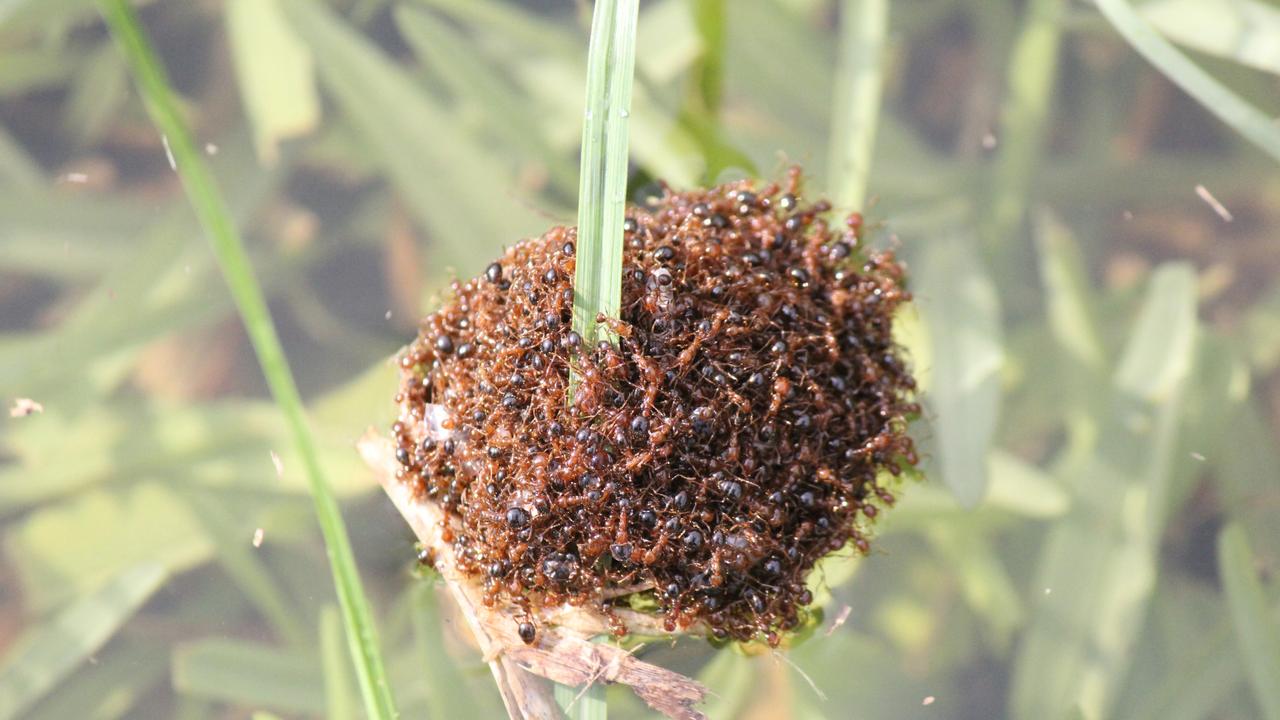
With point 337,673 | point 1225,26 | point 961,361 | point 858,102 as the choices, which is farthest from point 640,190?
point 1225,26

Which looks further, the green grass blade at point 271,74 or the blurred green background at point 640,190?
the green grass blade at point 271,74

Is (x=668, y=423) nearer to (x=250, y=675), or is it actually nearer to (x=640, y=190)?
(x=640, y=190)

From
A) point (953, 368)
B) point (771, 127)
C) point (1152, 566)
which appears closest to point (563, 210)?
point (771, 127)

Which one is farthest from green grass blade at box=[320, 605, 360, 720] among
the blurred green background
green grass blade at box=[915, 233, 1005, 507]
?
green grass blade at box=[915, 233, 1005, 507]

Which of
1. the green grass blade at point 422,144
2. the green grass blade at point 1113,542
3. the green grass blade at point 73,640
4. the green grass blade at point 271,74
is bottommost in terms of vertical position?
the green grass blade at point 1113,542

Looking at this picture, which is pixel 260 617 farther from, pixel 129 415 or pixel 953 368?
pixel 953 368

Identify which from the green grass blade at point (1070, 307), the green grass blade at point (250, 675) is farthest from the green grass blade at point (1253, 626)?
the green grass blade at point (250, 675)

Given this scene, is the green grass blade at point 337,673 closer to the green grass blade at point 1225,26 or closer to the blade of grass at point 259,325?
the blade of grass at point 259,325
